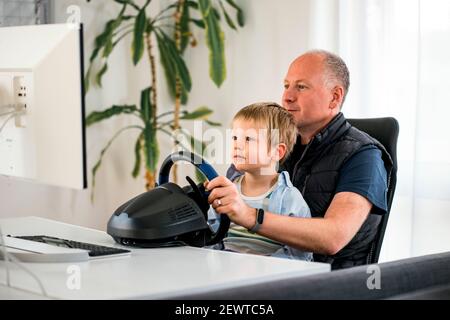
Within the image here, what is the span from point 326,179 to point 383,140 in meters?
0.21

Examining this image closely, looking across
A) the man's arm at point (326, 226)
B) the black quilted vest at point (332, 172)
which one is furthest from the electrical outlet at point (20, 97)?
the black quilted vest at point (332, 172)

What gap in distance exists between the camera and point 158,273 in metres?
1.64

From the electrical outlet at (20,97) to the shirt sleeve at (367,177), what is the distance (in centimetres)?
87

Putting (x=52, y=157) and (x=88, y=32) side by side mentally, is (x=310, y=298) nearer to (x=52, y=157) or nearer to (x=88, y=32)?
(x=52, y=157)

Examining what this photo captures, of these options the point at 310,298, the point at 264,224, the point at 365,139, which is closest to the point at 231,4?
the point at 365,139

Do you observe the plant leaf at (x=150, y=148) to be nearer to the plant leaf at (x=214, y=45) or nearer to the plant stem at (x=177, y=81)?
the plant stem at (x=177, y=81)

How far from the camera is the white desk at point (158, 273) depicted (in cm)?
148

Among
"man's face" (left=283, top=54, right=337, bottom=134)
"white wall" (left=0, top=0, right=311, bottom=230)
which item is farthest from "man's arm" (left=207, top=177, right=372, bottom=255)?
"white wall" (left=0, top=0, right=311, bottom=230)

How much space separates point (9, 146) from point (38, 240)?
0.89ft

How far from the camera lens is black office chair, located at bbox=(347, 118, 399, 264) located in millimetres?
2277

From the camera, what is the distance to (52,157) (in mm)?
1741

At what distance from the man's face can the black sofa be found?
818 mm

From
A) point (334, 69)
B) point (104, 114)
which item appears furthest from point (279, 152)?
point (104, 114)

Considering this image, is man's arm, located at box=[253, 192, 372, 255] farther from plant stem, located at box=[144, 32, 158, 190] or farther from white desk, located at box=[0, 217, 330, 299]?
plant stem, located at box=[144, 32, 158, 190]
